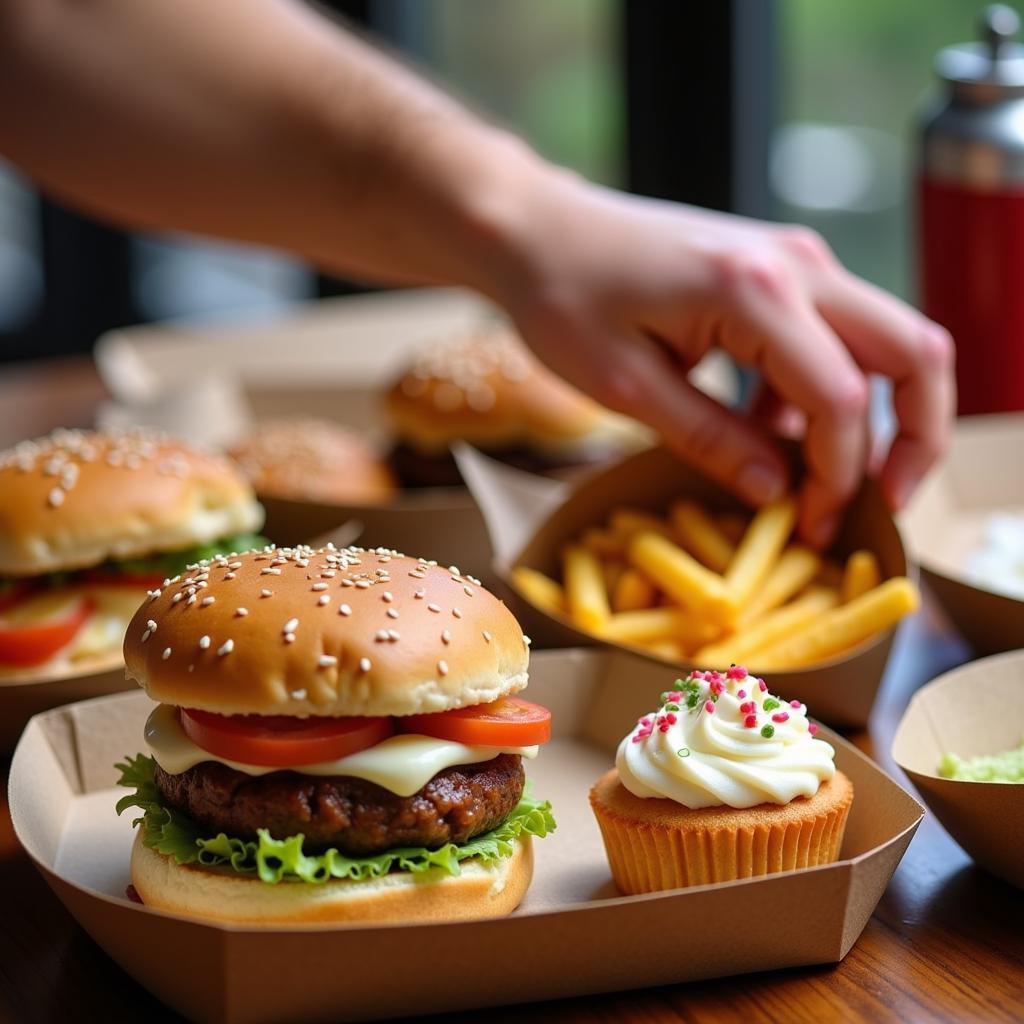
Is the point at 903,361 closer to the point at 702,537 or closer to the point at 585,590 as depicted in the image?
the point at 702,537

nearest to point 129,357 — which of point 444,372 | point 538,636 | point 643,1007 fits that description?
point 444,372

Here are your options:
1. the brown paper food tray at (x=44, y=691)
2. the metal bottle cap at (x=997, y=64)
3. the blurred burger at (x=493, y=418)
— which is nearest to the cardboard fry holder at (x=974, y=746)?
the brown paper food tray at (x=44, y=691)

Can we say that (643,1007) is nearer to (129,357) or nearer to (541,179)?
(541,179)

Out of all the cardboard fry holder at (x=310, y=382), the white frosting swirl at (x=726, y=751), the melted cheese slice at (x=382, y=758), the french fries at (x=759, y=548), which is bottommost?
the cardboard fry holder at (x=310, y=382)

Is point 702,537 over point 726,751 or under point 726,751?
under

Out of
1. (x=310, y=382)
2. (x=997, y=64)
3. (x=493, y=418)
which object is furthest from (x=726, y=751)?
(x=310, y=382)

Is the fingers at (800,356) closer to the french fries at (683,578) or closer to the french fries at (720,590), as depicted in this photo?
the french fries at (720,590)

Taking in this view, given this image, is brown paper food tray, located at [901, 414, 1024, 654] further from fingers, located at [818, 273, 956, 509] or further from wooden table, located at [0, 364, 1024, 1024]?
wooden table, located at [0, 364, 1024, 1024]
